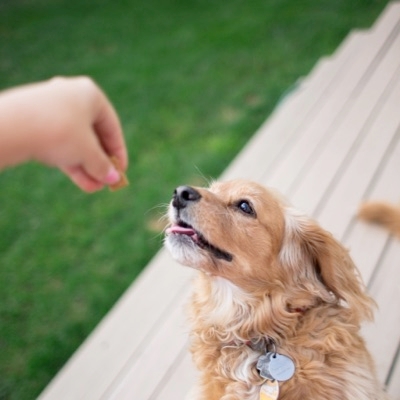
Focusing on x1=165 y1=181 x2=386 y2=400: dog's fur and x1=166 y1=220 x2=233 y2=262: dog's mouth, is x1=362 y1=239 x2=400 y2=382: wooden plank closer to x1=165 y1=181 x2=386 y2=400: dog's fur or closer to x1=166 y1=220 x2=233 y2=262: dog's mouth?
x1=165 y1=181 x2=386 y2=400: dog's fur

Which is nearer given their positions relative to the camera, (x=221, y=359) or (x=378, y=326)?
(x=221, y=359)

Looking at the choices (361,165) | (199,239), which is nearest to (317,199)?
(361,165)

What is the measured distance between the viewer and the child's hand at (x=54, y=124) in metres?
1.00

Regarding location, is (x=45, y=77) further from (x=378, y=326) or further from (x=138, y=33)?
(x=378, y=326)

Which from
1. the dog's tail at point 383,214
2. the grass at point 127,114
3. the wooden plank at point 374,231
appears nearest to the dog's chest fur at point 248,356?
the wooden plank at point 374,231

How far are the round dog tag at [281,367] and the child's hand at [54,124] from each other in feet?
2.92

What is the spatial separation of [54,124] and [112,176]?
285mm

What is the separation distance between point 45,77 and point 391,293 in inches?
169

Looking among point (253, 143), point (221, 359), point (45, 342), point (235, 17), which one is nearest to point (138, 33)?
point (235, 17)

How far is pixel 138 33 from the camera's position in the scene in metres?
5.96

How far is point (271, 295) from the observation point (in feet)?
5.89

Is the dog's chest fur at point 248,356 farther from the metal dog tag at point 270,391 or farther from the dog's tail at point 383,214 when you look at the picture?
the dog's tail at point 383,214

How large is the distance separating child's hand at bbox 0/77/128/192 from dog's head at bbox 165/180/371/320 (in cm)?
61

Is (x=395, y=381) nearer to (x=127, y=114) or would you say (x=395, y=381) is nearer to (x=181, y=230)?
(x=181, y=230)
